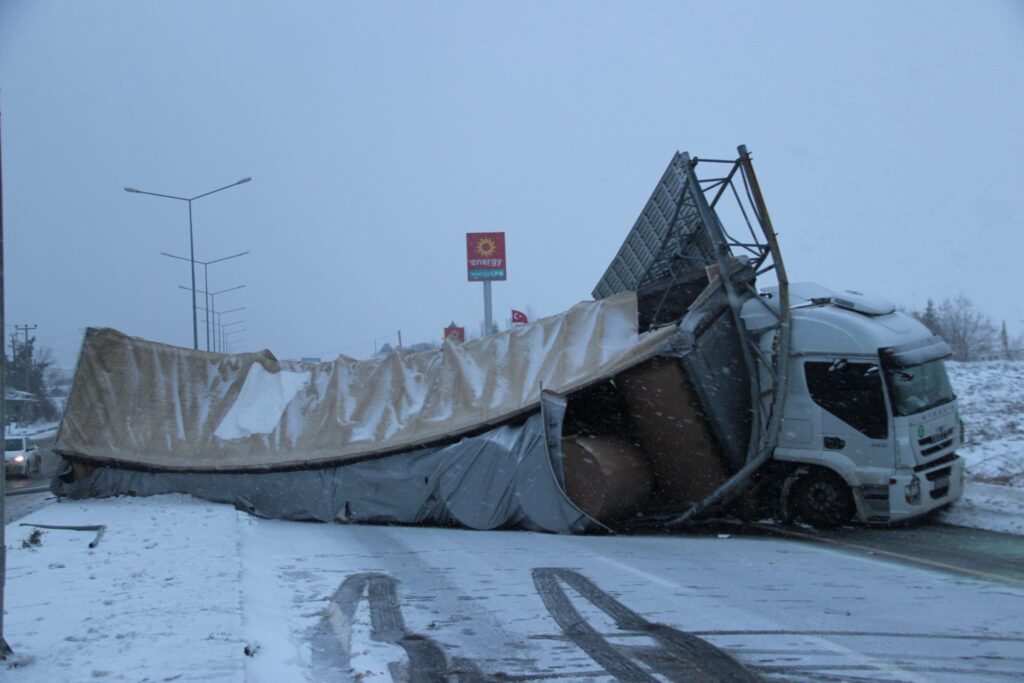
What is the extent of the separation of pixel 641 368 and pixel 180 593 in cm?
705

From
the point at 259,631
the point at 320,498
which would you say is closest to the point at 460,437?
the point at 320,498

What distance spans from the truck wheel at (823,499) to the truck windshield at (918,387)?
1.30 meters

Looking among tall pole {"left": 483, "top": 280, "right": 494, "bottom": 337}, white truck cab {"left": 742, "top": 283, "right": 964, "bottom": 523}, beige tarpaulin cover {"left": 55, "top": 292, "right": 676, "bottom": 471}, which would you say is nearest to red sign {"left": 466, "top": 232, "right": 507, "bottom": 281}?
tall pole {"left": 483, "top": 280, "right": 494, "bottom": 337}

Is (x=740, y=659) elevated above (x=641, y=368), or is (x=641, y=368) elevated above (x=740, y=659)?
(x=641, y=368)

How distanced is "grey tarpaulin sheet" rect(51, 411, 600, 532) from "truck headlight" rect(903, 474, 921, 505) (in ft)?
12.8

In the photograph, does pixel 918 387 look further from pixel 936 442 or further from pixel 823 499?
pixel 823 499

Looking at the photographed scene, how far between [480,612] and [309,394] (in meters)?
8.63

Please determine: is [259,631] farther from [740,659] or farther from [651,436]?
[651,436]

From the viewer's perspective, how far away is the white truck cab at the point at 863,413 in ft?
36.2

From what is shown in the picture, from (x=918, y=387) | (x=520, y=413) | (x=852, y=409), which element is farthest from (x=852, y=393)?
(x=520, y=413)

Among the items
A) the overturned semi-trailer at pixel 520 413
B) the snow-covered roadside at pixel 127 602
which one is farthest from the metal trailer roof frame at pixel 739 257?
the snow-covered roadside at pixel 127 602

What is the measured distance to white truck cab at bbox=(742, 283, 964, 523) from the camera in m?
11.0

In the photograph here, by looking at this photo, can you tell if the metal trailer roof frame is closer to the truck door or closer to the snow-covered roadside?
the truck door

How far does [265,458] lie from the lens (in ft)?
45.9
